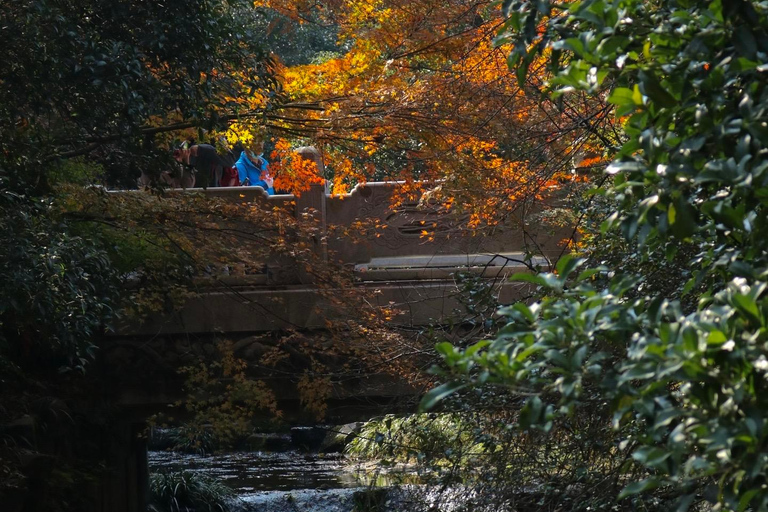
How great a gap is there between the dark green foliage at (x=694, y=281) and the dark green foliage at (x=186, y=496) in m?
11.2

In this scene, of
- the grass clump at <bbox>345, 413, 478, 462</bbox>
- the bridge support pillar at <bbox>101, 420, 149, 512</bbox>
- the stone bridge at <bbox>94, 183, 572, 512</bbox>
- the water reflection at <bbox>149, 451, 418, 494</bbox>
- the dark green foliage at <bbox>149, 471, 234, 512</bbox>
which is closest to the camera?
the grass clump at <bbox>345, 413, 478, 462</bbox>

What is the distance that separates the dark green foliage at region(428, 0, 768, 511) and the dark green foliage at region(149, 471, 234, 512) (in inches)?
443

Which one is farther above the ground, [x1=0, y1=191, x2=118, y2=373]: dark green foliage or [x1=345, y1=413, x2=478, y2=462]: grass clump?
[x1=0, y1=191, x2=118, y2=373]: dark green foliage

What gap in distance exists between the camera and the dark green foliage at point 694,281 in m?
1.75

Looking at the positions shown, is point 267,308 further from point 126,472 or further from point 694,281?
point 694,281

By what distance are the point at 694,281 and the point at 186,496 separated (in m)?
11.5

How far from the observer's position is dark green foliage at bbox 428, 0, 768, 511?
5.74ft

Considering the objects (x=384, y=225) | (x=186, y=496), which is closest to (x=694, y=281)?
(x=384, y=225)

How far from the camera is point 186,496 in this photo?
12.8 metres

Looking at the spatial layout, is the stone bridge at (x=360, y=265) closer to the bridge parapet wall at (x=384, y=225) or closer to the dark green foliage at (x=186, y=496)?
the bridge parapet wall at (x=384, y=225)

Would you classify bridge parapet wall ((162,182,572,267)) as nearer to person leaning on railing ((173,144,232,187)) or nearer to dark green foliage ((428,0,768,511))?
person leaning on railing ((173,144,232,187))

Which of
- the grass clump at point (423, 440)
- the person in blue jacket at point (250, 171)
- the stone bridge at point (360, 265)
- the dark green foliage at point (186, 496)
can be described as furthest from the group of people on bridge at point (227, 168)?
the grass clump at point (423, 440)

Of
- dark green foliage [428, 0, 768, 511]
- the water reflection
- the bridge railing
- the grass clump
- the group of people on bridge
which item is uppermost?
the group of people on bridge

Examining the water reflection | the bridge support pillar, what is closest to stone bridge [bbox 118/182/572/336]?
the bridge support pillar
